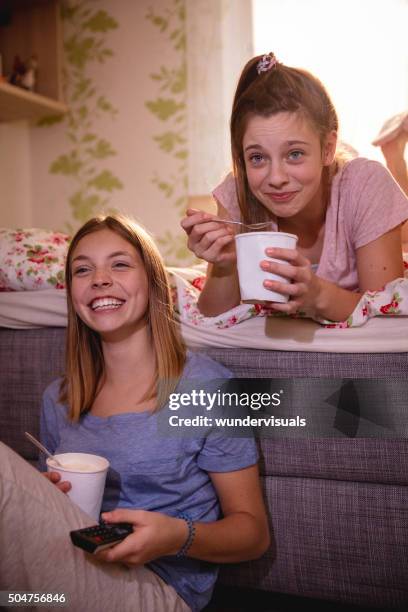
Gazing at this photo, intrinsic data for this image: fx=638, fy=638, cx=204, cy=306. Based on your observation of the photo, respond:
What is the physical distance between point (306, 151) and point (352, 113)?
1325 mm

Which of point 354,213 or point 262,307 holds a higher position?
point 354,213

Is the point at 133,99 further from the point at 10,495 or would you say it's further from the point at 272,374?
the point at 10,495

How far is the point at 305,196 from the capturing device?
3.62 ft

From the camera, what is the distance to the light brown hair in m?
1.08

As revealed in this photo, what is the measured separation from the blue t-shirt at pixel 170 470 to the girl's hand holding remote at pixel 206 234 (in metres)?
0.29

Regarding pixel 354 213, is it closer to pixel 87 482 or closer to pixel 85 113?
pixel 87 482

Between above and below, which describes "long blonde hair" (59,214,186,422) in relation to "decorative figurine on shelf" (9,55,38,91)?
below

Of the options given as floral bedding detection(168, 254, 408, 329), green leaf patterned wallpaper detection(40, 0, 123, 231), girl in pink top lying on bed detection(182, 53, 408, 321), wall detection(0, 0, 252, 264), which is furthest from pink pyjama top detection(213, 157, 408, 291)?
green leaf patterned wallpaper detection(40, 0, 123, 231)

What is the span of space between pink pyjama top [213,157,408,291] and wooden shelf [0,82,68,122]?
148 centimetres

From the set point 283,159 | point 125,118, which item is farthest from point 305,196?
point 125,118

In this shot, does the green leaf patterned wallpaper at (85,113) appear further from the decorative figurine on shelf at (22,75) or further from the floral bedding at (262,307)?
the floral bedding at (262,307)

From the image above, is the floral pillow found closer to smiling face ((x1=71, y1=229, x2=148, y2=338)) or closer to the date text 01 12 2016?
smiling face ((x1=71, y1=229, x2=148, y2=338))

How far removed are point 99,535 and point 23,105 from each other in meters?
2.03

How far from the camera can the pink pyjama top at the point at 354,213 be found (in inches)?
44.1
